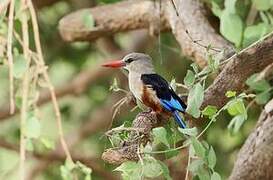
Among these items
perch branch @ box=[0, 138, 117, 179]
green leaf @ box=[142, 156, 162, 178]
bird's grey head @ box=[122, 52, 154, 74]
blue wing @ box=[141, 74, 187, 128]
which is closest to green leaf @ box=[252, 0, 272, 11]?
bird's grey head @ box=[122, 52, 154, 74]

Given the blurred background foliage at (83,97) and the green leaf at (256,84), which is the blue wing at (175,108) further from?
the blurred background foliage at (83,97)

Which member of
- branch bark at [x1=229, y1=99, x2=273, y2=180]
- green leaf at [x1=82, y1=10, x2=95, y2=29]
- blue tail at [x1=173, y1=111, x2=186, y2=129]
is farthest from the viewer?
green leaf at [x1=82, y1=10, x2=95, y2=29]

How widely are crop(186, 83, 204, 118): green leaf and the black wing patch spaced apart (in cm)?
10

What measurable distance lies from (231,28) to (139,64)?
0.26 m

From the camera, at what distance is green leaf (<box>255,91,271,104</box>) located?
1.84 metres

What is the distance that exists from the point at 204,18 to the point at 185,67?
842 millimetres

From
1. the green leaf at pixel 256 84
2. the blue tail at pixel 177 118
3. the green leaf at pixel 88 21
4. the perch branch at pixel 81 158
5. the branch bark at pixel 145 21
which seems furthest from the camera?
the perch branch at pixel 81 158

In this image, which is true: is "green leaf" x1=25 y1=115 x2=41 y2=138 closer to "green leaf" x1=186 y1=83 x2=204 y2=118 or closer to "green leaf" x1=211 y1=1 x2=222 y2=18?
"green leaf" x1=186 y1=83 x2=204 y2=118

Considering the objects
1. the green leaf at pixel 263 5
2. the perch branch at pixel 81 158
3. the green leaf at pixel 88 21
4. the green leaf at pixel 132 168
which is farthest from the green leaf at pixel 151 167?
the perch branch at pixel 81 158

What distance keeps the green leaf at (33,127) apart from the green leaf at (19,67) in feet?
0.38

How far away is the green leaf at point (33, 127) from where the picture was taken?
1.56 meters

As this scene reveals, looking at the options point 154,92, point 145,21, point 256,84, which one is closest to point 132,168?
point 154,92

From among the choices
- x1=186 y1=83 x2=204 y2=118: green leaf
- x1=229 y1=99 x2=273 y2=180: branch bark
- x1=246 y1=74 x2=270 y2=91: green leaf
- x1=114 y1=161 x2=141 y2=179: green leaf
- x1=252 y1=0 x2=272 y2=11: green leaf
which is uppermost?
x1=186 y1=83 x2=204 y2=118: green leaf

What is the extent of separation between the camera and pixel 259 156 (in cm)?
182
